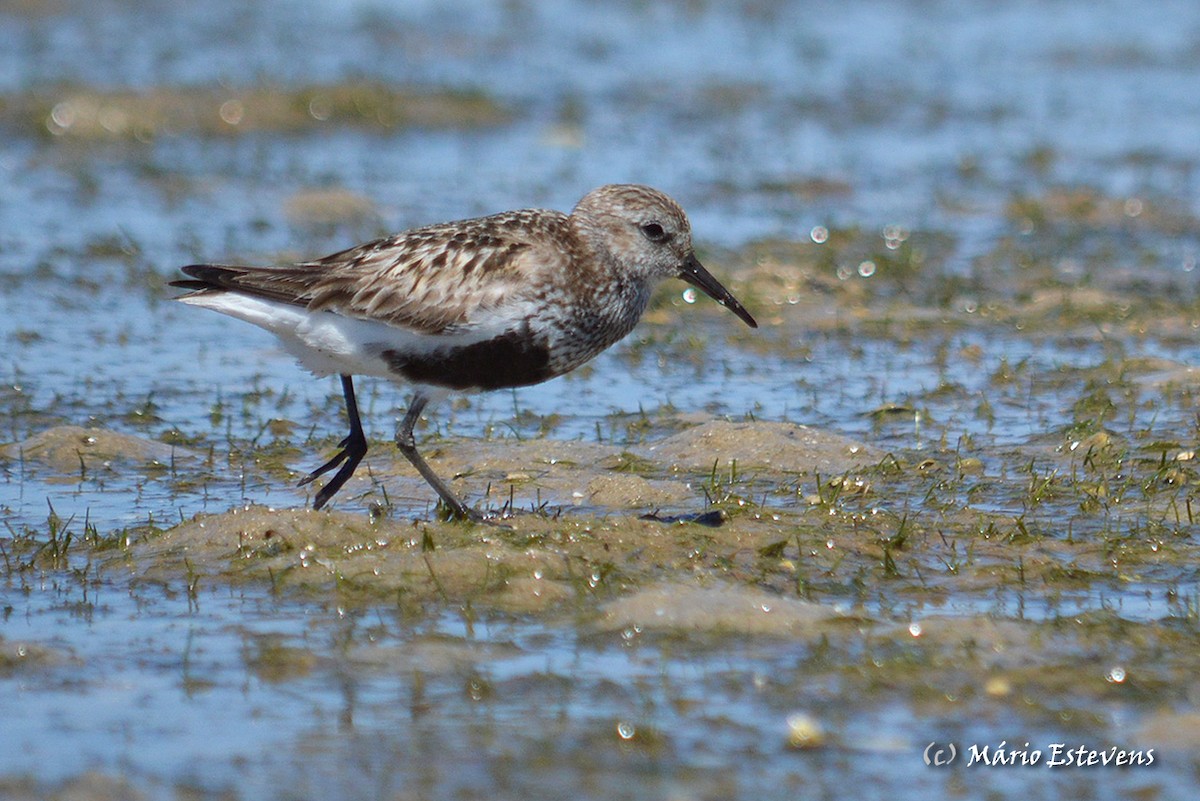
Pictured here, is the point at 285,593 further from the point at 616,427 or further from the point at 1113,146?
the point at 1113,146

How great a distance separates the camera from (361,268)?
765 centimetres

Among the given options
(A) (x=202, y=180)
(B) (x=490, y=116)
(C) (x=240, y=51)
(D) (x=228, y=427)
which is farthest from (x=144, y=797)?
(C) (x=240, y=51)

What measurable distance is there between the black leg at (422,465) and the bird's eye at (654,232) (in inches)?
49.7

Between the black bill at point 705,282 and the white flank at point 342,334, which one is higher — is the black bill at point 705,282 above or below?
above

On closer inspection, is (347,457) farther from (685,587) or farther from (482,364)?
(685,587)

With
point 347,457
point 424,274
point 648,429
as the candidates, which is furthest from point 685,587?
point 648,429

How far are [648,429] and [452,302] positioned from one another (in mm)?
2209

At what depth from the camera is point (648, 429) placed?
30.7 ft

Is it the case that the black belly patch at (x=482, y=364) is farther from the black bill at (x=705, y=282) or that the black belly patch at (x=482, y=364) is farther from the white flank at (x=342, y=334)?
the black bill at (x=705, y=282)

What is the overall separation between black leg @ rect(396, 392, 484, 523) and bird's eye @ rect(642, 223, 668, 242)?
1261 millimetres

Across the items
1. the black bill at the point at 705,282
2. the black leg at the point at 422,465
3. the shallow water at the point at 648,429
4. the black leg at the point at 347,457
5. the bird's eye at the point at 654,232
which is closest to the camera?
the shallow water at the point at 648,429

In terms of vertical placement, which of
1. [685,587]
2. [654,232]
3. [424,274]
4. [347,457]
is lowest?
[685,587]

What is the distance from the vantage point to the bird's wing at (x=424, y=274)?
7406 mm

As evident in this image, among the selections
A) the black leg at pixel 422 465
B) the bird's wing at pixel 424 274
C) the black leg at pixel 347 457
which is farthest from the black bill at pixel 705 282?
the black leg at pixel 347 457
